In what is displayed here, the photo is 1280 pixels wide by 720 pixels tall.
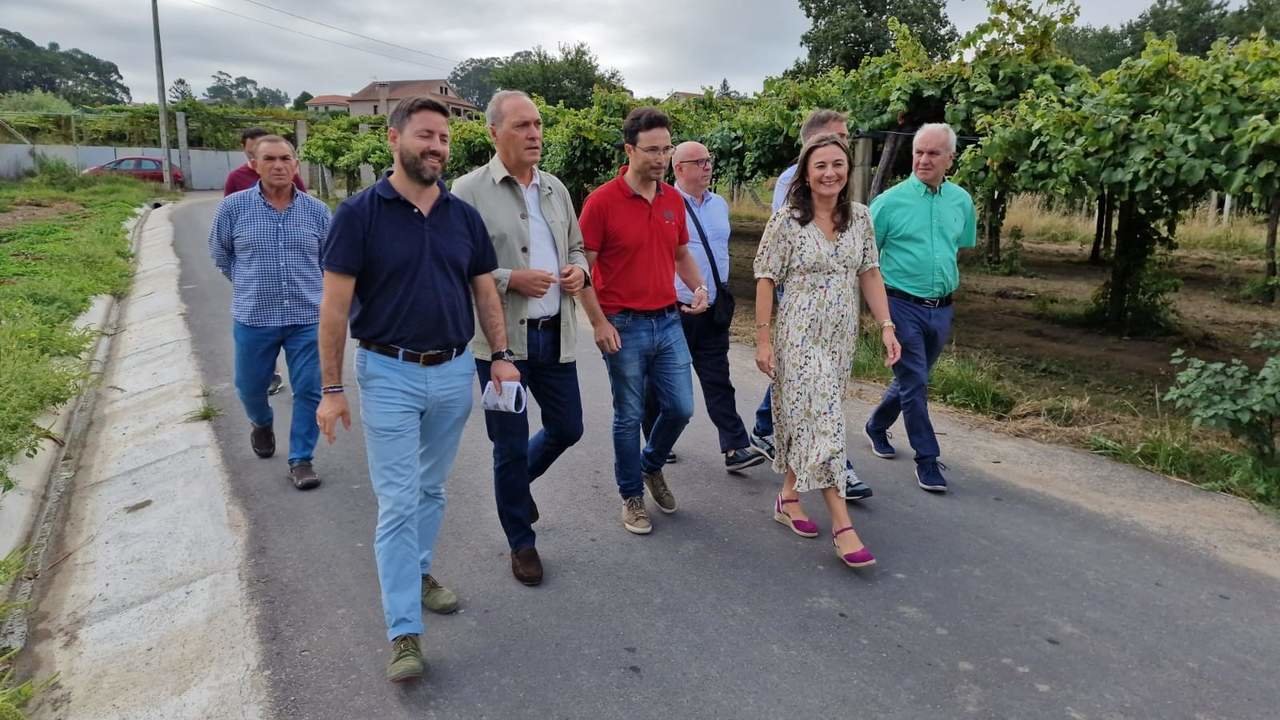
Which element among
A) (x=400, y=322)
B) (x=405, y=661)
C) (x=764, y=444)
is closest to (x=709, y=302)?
(x=764, y=444)

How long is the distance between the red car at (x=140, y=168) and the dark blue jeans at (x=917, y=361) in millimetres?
36722

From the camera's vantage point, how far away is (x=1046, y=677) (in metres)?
2.86

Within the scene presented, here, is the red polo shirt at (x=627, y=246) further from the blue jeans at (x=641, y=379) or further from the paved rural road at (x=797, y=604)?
the paved rural road at (x=797, y=604)

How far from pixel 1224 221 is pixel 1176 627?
62.9 feet

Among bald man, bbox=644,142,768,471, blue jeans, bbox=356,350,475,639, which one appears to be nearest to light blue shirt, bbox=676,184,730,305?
bald man, bbox=644,142,768,471

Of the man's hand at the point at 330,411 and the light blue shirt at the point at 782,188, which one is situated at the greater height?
the light blue shirt at the point at 782,188

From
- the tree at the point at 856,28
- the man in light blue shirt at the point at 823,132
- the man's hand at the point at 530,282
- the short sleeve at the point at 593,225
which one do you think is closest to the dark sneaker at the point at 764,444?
the man in light blue shirt at the point at 823,132

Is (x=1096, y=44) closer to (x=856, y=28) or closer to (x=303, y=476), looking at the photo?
(x=856, y=28)

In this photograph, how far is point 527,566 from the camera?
11.5 ft

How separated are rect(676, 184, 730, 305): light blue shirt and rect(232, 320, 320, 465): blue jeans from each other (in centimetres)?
216

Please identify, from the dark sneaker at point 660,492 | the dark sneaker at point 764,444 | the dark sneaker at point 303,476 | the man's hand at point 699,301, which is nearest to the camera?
the man's hand at point 699,301

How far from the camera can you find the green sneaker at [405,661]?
275cm

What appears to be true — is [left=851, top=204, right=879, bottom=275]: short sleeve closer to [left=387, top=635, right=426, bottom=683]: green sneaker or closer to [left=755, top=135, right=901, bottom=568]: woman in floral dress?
[left=755, top=135, right=901, bottom=568]: woman in floral dress

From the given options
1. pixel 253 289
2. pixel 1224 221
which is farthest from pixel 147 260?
pixel 1224 221
